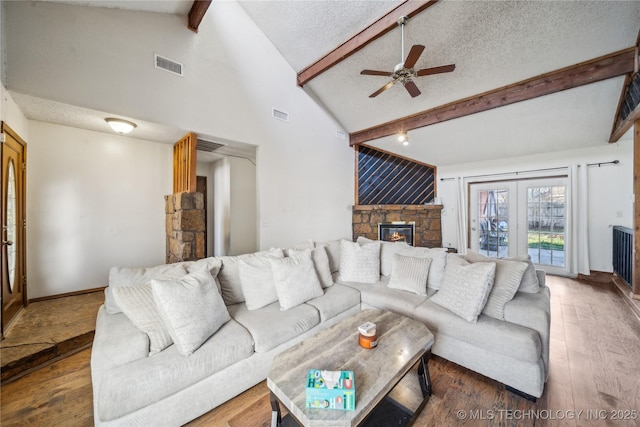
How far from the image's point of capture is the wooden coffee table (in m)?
1.12

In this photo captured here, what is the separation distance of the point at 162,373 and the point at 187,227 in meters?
2.22

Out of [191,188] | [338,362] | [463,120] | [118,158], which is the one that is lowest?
[338,362]

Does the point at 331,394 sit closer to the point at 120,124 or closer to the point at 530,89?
the point at 120,124

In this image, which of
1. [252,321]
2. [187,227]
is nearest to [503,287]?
[252,321]

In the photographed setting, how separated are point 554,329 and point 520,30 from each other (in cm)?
327

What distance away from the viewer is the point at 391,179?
19.4 feet

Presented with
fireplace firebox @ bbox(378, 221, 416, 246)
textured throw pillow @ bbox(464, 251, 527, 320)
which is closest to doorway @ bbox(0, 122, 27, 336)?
textured throw pillow @ bbox(464, 251, 527, 320)

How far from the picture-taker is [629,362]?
2014 millimetres

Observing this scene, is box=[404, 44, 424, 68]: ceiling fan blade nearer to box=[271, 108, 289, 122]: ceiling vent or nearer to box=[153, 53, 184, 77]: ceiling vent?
box=[271, 108, 289, 122]: ceiling vent

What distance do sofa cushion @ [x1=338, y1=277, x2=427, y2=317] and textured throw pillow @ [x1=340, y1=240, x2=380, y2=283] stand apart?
0.08 metres

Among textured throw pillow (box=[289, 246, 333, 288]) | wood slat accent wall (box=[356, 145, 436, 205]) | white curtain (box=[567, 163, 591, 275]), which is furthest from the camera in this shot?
wood slat accent wall (box=[356, 145, 436, 205])

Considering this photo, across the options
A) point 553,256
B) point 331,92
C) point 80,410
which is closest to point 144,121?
point 80,410

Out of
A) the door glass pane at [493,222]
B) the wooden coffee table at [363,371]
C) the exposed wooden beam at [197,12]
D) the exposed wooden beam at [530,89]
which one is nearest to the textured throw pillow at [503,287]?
the wooden coffee table at [363,371]

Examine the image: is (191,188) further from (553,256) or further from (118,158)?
(553,256)
